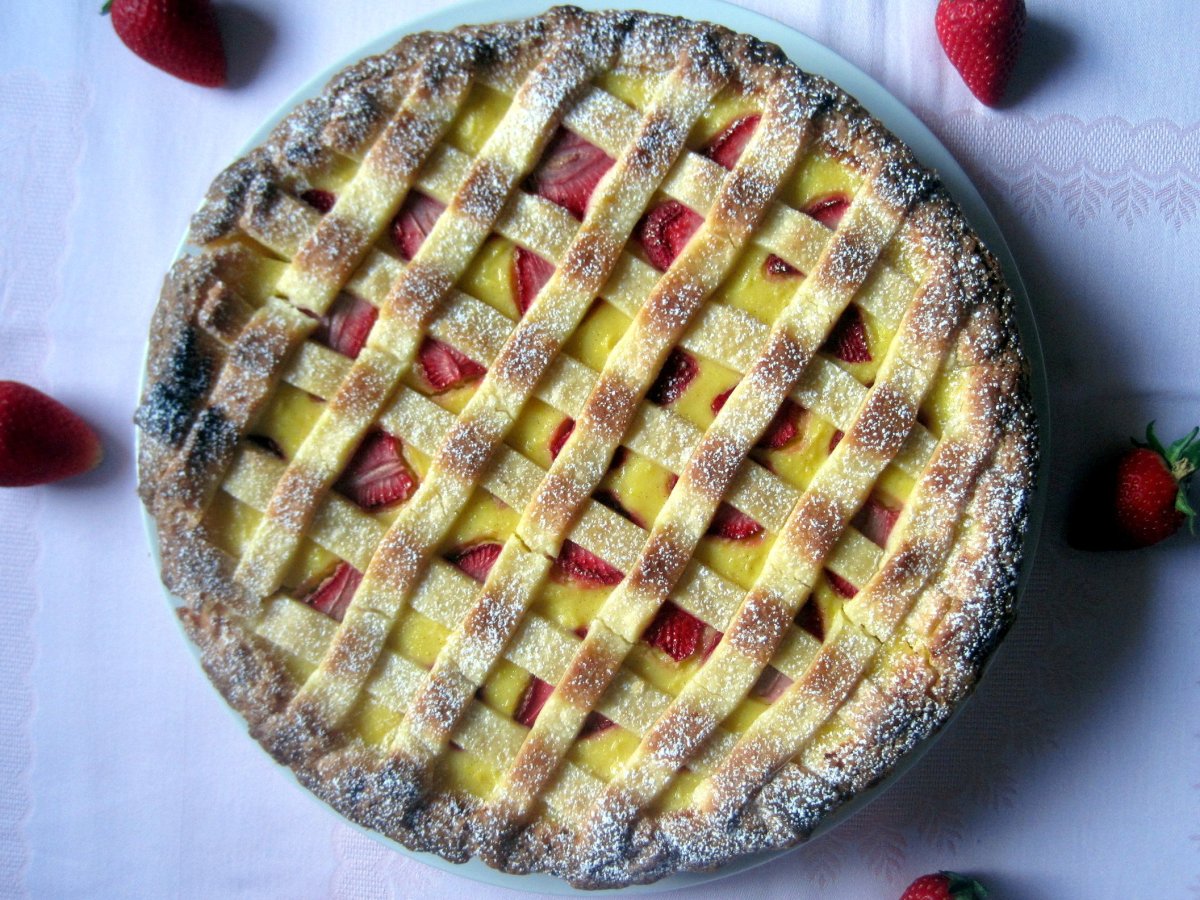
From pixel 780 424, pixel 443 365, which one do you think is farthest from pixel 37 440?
pixel 780 424

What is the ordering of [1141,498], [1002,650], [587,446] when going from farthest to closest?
1. [1002,650]
2. [1141,498]
3. [587,446]

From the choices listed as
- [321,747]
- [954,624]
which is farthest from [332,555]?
[954,624]

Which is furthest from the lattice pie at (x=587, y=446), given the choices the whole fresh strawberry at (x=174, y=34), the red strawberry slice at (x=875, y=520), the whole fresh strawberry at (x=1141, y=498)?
the whole fresh strawberry at (x=174, y=34)

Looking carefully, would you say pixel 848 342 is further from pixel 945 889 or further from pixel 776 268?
pixel 945 889

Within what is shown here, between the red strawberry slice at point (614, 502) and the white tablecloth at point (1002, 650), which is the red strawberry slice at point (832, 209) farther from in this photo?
the red strawberry slice at point (614, 502)

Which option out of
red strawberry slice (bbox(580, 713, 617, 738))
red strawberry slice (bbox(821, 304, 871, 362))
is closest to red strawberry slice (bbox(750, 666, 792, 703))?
red strawberry slice (bbox(580, 713, 617, 738))

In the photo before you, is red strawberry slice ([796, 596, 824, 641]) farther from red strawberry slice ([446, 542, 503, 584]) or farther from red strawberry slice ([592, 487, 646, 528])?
red strawberry slice ([446, 542, 503, 584])

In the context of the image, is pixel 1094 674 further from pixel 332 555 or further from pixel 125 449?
pixel 125 449
